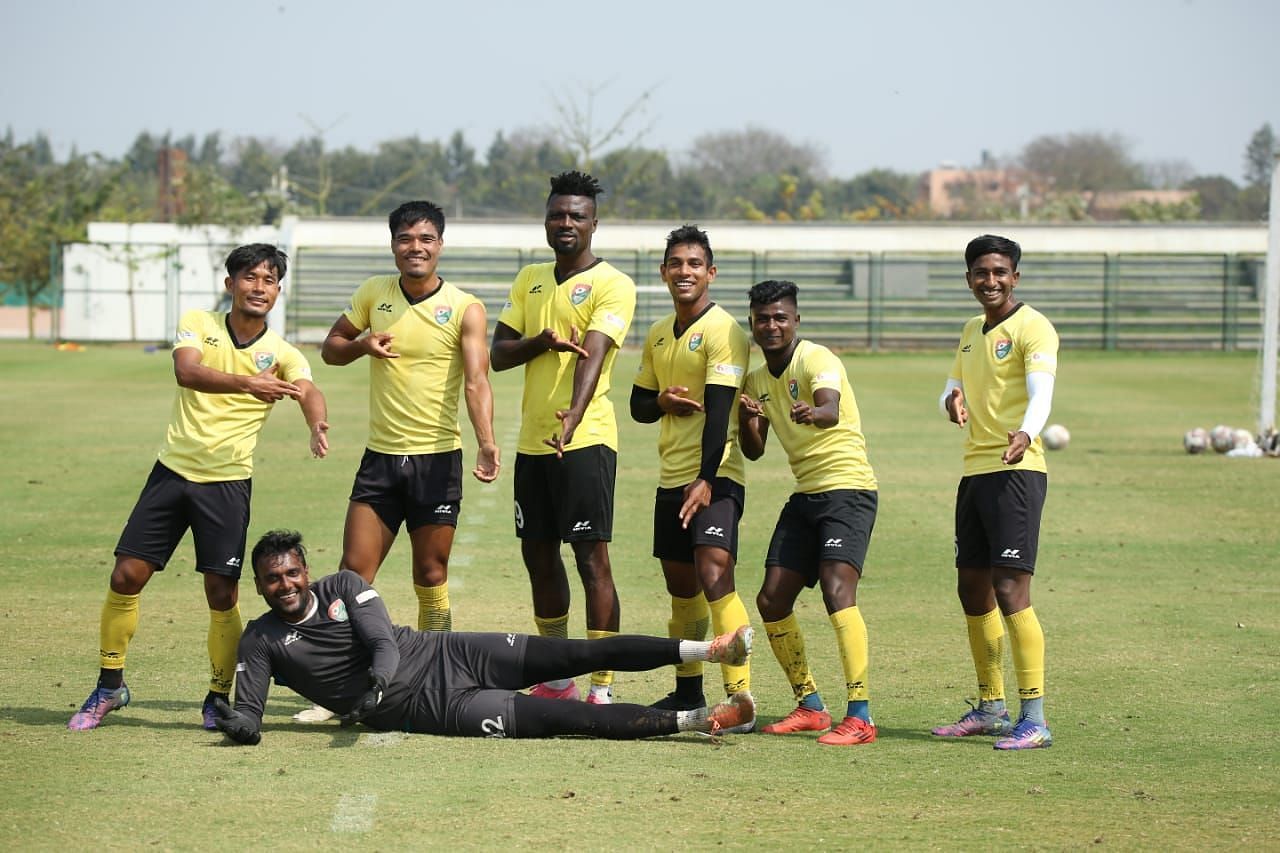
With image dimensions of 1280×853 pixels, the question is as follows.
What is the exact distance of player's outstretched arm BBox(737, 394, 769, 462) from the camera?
24.7 ft

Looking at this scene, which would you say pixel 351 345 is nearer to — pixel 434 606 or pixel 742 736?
pixel 434 606

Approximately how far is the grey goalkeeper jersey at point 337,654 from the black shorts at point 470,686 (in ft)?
0.18

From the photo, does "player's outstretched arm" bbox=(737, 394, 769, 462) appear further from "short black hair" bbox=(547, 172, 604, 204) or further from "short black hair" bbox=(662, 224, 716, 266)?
"short black hair" bbox=(547, 172, 604, 204)

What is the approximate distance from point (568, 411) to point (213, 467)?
167 centimetres

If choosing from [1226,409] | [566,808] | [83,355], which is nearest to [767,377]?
[566,808]

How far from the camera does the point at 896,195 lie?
447ft

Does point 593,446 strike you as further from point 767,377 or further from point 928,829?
point 928,829

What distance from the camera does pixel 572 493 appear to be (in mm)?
7793

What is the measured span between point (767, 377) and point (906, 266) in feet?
157

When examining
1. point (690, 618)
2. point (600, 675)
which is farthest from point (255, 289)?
point (690, 618)

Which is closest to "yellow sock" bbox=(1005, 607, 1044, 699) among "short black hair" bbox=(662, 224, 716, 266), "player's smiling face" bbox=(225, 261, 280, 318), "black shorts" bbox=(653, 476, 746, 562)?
"black shorts" bbox=(653, 476, 746, 562)

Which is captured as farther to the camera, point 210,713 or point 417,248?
point 417,248

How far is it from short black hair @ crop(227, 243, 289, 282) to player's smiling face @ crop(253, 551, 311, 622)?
1.40 metres

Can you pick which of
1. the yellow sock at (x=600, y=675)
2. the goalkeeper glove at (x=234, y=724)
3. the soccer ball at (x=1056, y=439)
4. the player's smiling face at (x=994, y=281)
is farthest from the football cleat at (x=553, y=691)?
the soccer ball at (x=1056, y=439)
